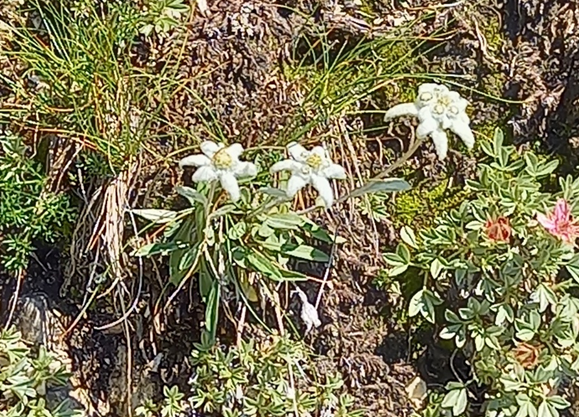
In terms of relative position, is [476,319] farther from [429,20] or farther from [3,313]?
[3,313]

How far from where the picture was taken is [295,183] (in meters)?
2.14

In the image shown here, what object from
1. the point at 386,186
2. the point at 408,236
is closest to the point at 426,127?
the point at 386,186

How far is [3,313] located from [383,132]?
49.1 inches

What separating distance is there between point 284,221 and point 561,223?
741mm

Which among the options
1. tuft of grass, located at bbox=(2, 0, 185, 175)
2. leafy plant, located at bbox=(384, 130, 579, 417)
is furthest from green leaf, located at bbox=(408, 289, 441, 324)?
tuft of grass, located at bbox=(2, 0, 185, 175)

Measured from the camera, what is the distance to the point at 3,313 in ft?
8.54

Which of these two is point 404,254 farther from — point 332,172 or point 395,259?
point 332,172

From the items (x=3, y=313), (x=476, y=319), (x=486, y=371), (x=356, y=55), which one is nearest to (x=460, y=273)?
(x=476, y=319)

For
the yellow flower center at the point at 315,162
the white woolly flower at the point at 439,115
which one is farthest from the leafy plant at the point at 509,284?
the yellow flower center at the point at 315,162

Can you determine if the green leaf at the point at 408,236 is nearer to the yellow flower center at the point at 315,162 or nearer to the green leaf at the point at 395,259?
the green leaf at the point at 395,259

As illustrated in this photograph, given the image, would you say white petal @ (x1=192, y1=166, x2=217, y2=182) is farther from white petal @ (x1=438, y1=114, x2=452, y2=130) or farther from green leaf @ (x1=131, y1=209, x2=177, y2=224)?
white petal @ (x1=438, y1=114, x2=452, y2=130)

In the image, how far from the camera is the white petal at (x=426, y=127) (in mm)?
2100

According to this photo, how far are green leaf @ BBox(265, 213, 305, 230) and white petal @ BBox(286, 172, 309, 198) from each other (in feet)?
0.86

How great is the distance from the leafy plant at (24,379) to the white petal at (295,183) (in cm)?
86
